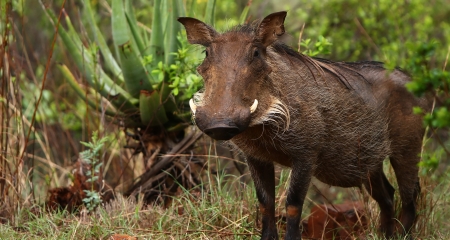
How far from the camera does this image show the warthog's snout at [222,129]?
3277 mm

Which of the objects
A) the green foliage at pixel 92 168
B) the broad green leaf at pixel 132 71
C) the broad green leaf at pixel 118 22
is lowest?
the green foliage at pixel 92 168

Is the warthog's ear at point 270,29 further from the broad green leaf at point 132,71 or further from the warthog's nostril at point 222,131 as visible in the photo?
the broad green leaf at point 132,71

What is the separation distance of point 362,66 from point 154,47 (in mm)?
1546

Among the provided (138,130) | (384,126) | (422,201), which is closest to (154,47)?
(138,130)

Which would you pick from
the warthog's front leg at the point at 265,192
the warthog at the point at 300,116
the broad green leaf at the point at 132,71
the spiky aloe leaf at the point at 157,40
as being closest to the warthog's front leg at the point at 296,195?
the warthog at the point at 300,116

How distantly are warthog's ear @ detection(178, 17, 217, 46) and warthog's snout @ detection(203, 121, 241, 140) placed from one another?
2.33 feet

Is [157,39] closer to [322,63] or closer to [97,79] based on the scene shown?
[97,79]

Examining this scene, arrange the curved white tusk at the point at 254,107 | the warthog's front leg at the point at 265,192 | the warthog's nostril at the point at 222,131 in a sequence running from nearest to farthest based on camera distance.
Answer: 1. the warthog's nostril at the point at 222,131
2. the curved white tusk at the point at 254,107
3. the warthog's front leg at the point at 265,192

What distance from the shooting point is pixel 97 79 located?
5.32 metres

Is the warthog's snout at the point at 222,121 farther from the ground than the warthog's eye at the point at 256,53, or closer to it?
closer to it

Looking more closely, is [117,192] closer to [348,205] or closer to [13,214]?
[13,214]

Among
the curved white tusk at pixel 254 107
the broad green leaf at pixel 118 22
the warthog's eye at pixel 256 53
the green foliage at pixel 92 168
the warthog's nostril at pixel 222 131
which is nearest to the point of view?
the warthog's nostril at pixel 222 131

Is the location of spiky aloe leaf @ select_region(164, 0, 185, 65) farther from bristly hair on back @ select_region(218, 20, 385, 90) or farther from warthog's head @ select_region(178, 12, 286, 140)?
warthog's head @ select_region(178, 12, 286, 140)

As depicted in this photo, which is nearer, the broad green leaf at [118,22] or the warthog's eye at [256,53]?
the warthog's eye at [256,53]
